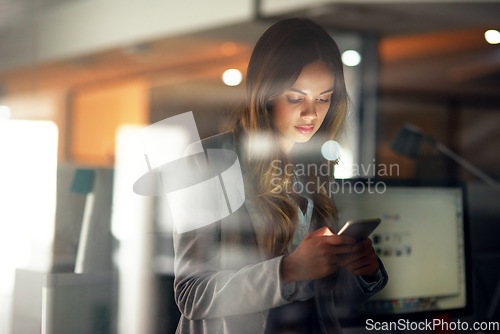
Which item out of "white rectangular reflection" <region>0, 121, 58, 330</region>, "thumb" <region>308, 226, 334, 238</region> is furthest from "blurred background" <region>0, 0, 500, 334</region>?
"thumb" <region>308, 226, 334, 238</region>

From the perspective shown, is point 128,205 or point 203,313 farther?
point 128,205

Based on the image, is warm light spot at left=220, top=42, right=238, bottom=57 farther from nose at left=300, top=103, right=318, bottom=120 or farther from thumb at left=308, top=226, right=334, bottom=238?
thumb at left=308, top=226, right=334, bottom=238

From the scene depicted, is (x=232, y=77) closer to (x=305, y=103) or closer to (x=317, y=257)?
(x=305, y=103)

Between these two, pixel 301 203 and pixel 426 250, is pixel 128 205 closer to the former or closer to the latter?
pixel 301 203

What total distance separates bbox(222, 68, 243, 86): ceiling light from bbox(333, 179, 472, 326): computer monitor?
9.9 inches

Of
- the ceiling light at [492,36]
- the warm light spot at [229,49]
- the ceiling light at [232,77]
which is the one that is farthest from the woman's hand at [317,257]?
the ceiling light at [492,36]

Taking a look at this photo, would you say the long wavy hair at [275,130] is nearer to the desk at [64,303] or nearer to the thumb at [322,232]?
the thumb at [322,232]

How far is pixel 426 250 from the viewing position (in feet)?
3.25

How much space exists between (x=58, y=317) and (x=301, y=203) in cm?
46

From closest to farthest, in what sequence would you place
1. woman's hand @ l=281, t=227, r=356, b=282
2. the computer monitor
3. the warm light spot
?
woman's hand @ l=281, t=227, r=356, b=282 → the computer monitor → the warm light spot

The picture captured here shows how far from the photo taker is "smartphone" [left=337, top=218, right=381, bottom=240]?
2.56 feet

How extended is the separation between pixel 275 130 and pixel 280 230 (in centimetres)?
15

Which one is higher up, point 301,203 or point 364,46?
point 364,46

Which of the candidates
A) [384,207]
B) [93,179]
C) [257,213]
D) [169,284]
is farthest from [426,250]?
[93,179]
